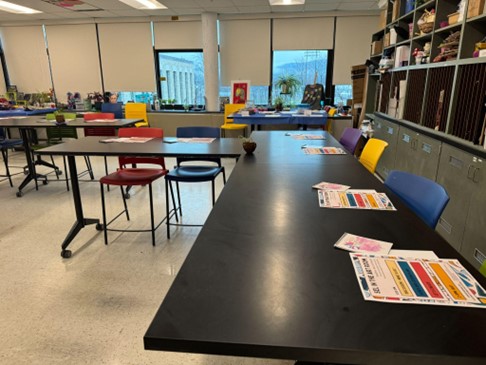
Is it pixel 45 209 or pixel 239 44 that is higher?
pixel 239 44

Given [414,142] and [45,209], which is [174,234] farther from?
[414,142]

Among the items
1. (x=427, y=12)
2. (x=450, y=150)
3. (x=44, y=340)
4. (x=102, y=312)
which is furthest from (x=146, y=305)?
(x=427, y=12)

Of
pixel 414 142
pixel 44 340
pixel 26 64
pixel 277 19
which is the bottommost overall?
pixel 44 340

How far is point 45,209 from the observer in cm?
397

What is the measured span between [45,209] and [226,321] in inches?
153

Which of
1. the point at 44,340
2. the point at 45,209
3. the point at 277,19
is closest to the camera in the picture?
the point at 44,340

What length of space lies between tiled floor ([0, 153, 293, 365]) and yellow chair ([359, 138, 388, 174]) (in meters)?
1.57

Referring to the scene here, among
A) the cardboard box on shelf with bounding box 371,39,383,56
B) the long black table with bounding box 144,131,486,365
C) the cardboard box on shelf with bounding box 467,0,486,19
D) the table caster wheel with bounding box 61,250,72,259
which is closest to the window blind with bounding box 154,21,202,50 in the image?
the cardboard box on shelf with bounding box 371,39,383,56

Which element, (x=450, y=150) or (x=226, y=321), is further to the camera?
(x=450, y=150)

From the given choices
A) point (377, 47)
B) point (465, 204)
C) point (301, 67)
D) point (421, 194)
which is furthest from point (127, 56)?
point (421, 194)

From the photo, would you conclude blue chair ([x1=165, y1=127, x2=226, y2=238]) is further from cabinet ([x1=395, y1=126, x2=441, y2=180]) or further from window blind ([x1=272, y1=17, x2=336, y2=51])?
window blind ([x1=272, y1=17, x2=336, y2=51])

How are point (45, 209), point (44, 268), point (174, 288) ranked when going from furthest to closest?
point (45, 209) < point (44, 268) < point (174, 288)

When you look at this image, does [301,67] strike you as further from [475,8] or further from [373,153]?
[373,153]

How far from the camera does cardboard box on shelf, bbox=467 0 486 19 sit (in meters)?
2.62
